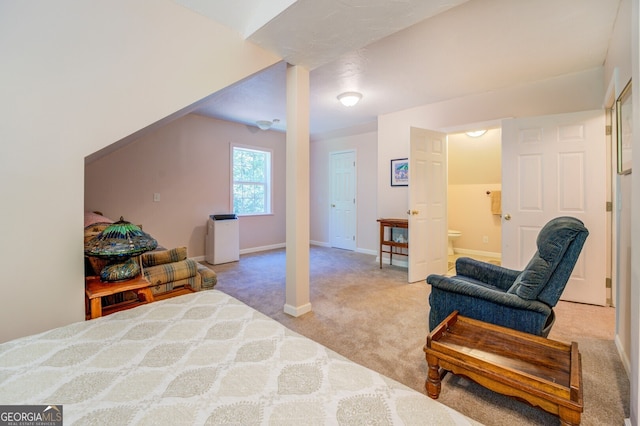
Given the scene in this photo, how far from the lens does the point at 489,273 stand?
6.81 ft

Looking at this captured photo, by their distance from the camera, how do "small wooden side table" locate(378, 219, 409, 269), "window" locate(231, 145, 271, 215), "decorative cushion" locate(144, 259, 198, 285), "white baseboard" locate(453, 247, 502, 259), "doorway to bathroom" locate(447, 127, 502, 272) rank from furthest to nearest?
"window" locate(231, 145, 271, 215)
"white baseboard" locate(453, 247, 502, 259)
"doorway to bathroom" locate(447, 127, 502, 272)
"small wooden side table" locate(378, 219, 409, 269)
"decorative cushion" locate(144, 259, 198, 285)

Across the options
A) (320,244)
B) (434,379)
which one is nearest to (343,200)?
(320,244)

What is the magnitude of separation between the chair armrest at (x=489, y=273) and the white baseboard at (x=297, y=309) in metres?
1.39

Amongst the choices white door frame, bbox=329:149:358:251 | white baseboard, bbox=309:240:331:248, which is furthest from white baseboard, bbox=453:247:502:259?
white baseboard, bbox=309:240:331:248

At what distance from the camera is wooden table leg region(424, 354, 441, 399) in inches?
55.2

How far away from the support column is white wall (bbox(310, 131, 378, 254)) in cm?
286

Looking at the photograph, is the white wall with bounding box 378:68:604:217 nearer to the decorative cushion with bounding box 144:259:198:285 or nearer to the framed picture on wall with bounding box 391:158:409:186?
the framed picture on wall with bounding box 391:158:409:186

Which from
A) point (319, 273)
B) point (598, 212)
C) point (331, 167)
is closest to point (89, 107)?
point (319, 273)

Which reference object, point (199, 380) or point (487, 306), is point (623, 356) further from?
point (199, 380)

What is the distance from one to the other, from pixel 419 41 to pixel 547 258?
6.62 feet

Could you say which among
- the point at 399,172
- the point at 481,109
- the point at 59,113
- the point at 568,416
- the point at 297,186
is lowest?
the point at 568,416

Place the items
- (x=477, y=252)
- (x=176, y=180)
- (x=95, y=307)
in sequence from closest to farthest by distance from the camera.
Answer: (x=95, y=307), (x=176, y=180), (x=477, y=252)

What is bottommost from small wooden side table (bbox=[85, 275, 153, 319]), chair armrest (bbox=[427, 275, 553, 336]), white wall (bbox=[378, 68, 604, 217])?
chair armrest (bbox=[427, 275, 553, 336])

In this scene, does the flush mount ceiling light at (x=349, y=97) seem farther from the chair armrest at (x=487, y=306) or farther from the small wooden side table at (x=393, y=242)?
the chair armrest at (x=487, y=306)
